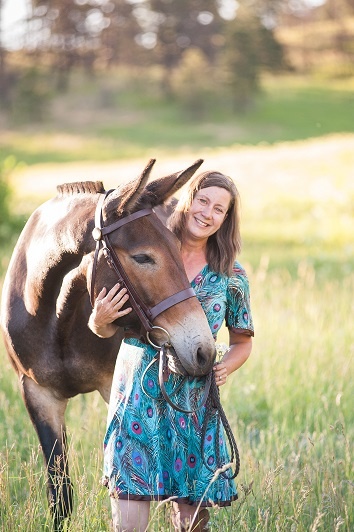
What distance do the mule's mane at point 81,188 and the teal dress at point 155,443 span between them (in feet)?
2.29

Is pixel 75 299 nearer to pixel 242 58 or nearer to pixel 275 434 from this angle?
pixel 275 434

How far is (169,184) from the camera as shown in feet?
9.62

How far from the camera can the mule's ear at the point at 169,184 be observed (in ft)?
9.57

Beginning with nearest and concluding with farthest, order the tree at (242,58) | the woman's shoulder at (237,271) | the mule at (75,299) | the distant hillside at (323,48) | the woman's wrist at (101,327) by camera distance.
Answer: the mule at (75,299)
the woman's wrist at (101,327)
the woman's shoulder at (237,271)
the tree at (242,58)
the distant hillside at (323,48)

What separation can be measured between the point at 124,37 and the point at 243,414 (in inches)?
2519

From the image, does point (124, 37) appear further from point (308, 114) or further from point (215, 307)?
point (215, 307)

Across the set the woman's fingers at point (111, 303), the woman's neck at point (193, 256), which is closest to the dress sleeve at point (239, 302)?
the woman's neck at point (193, 256)

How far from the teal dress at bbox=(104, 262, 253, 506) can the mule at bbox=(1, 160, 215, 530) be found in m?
0.29

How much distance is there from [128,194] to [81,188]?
58cm

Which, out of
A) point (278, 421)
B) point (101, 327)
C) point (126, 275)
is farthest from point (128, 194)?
point (278, 421)

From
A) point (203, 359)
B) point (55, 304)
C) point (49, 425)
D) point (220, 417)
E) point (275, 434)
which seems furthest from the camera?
point (275, 434)

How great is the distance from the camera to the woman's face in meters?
3.12

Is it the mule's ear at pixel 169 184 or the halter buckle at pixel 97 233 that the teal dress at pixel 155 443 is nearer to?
the halter buckle at pixel 97 233

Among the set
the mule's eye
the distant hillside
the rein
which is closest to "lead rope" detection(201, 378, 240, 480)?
the rein
